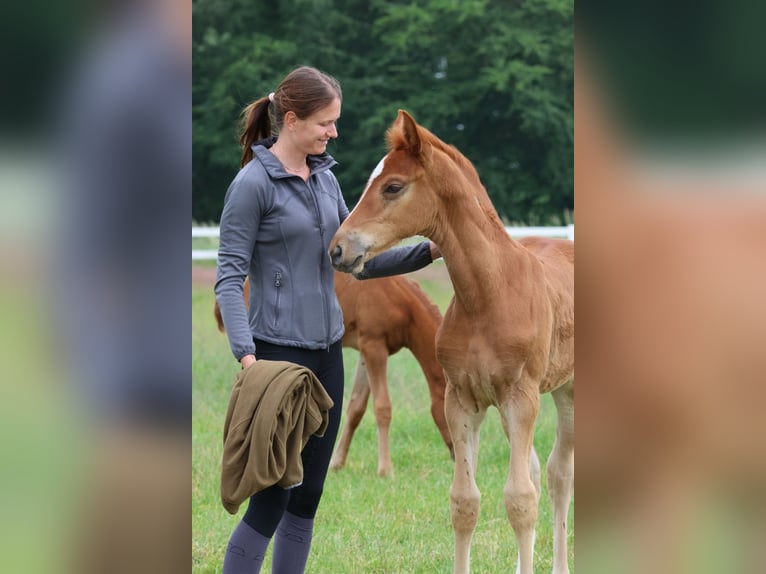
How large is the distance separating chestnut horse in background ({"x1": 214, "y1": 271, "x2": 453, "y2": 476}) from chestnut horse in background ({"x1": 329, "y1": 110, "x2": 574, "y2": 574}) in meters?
2.86

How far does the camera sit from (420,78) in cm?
2438

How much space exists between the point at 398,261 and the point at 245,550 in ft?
3.96

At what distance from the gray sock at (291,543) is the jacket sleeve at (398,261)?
0.94 meters

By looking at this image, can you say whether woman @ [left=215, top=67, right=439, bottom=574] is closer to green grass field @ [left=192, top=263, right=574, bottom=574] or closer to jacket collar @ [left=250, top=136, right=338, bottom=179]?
jacket collar @ [left=250, top=136, right=338, bottom=179]

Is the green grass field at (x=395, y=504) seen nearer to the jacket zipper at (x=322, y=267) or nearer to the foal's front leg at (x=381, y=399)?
the foal's front leg at (x=381, y=399)

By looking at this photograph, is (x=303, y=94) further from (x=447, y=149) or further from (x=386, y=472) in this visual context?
(x=386, y=472)

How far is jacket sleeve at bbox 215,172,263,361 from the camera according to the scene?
3078mm

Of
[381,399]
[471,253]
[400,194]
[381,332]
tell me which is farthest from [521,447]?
[381,332]

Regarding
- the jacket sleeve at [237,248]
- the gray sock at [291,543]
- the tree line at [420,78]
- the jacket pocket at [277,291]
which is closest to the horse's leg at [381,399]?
the gray sock at [291,543]

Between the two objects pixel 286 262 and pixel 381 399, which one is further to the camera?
pixel 381 399
